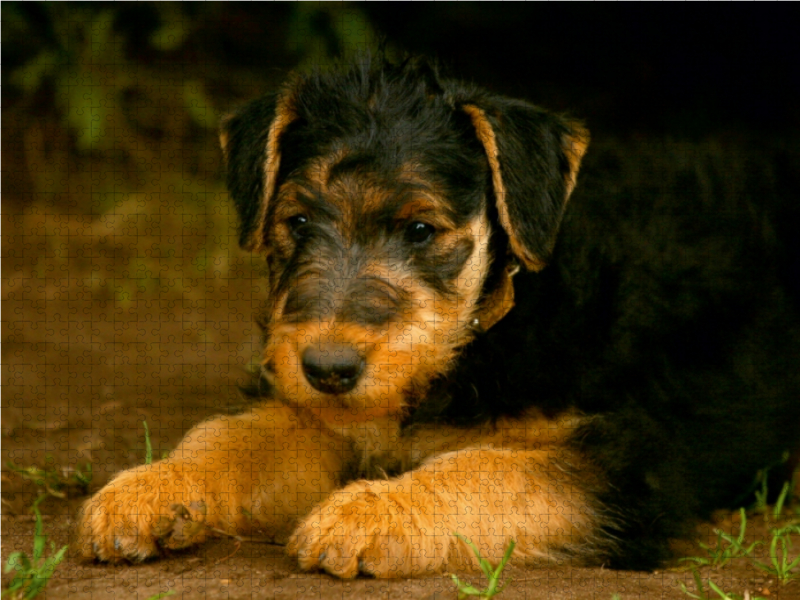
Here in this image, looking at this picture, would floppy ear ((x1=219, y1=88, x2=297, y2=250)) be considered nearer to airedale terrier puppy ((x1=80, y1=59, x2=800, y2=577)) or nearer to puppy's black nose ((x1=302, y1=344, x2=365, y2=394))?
airedale terrier puppy ((x1=80, y1=59, x2=800, y2=577))

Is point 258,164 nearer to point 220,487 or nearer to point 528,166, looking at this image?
point 528,166

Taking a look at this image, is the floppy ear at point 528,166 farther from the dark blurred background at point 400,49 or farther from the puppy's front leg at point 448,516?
the dark blurred background at point 400,49

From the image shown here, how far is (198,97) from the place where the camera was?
7.75 m

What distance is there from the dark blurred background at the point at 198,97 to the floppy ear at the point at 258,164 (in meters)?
2.33

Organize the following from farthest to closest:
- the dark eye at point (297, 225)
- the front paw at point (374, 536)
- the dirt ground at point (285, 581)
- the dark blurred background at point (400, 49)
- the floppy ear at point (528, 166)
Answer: the dark blurred background at point (400, 49) → the dark eye at point (297, 225) → the floppy ear at point (528, 166) → the front paw at point (374, 536) → the dirt ground at point (285, 581)

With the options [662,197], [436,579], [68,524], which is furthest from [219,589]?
[662,197]

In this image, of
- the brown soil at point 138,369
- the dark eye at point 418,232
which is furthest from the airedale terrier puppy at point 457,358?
the brown soil at point 138,369

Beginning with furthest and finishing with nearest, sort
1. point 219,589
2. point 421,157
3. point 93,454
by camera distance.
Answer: point 93,454 < point 421,157 < point 219,589

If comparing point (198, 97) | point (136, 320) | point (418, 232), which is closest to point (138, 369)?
point (136, 320)

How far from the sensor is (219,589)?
2885mm

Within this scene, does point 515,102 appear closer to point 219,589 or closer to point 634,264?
point 634,264

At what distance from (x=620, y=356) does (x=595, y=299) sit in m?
0.24

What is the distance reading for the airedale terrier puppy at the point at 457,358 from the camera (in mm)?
3207

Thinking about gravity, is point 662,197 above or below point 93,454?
above
